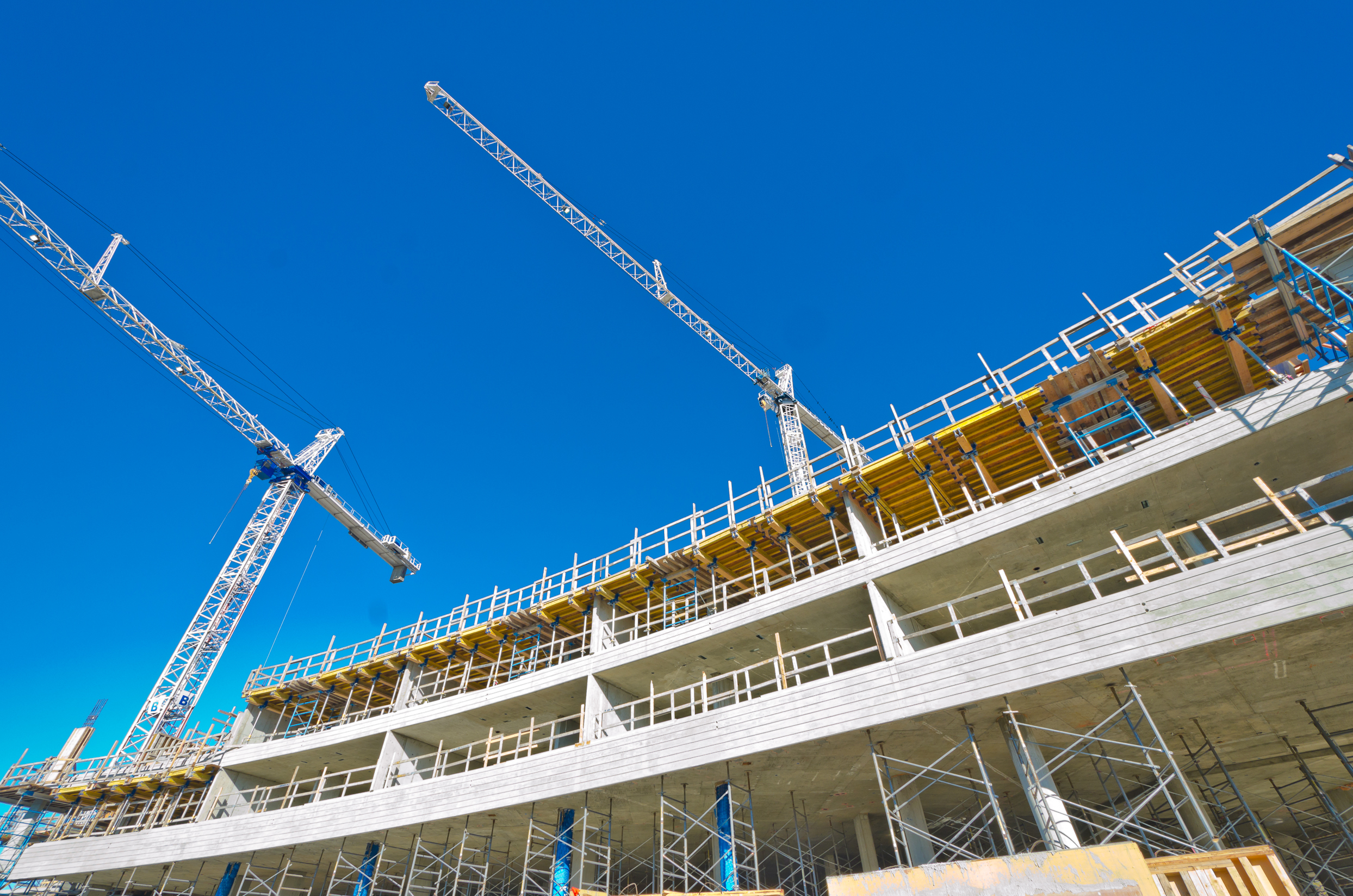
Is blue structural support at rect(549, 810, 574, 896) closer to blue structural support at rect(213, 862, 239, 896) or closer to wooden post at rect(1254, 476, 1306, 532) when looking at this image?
blue structural support at rect(213, 862, 239, 896)

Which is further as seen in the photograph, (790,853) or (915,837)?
(790,853)

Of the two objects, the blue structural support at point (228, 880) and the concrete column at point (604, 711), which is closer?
the concrete column at point (604, 711)

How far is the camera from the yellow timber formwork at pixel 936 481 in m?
15.9

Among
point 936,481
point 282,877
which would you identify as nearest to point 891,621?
point 936,481

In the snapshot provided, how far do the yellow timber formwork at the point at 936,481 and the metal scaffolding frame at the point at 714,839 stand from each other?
5650 mm

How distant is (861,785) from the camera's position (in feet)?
55.8

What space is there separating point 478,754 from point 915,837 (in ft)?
61.8

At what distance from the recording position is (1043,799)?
477 inches

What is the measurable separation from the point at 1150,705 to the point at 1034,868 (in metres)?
6.01

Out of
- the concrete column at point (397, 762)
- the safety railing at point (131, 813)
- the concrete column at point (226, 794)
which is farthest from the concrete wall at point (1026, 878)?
the safety railing at point (131, 813)

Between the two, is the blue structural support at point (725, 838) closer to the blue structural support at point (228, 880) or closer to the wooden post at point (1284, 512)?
the wooden post at point (1284, 512)

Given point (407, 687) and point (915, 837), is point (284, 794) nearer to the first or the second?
point (407, 687)

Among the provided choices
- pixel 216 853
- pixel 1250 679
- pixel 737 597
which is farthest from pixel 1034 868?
pixel 216 853

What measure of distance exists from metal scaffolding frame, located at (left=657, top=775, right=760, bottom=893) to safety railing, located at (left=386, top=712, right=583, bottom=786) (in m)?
5.53
